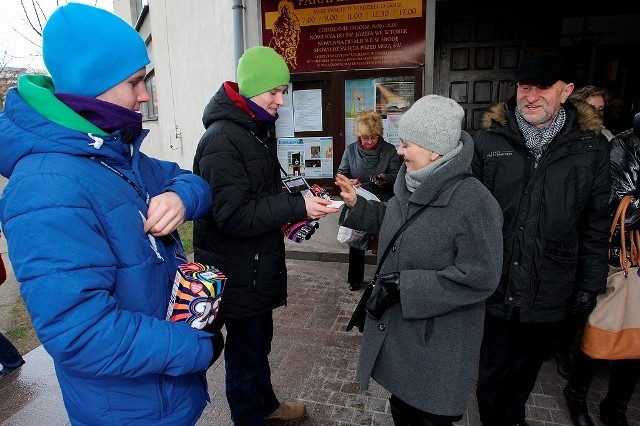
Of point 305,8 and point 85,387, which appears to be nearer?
point 85,387

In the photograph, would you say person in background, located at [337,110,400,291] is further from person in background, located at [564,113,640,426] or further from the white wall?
the white wall

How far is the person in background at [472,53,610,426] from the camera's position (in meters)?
2.16

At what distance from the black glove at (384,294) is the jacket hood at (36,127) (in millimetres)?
1242

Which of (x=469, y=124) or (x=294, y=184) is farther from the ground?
(x=469, y=124)

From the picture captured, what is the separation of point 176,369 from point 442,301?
3.49 feet

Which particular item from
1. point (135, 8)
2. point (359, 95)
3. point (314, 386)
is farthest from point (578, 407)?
point (135, 8)

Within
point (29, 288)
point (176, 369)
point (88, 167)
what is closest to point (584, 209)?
point (176, 369)

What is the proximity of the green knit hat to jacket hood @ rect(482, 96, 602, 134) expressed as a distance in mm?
1222

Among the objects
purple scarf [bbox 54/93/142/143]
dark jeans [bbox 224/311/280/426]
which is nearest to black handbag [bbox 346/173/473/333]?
dark jeans [bbox 224/311/280/426]

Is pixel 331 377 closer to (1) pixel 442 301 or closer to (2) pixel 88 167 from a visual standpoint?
(1) pixel 442 301

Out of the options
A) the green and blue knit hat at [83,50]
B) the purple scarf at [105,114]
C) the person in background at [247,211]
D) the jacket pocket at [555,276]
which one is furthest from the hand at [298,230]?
the jacket pocket at [555,276]

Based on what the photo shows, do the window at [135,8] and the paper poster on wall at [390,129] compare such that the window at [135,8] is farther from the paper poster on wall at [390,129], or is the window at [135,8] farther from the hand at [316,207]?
the hand at [316,207]

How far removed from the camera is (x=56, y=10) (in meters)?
1.23

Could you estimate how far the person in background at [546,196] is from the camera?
2158 millimetres
